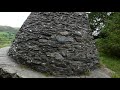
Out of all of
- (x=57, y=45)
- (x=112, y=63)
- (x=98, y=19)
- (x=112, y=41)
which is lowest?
(x=98, y=19)

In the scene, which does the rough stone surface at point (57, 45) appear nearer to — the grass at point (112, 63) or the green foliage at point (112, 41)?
the grass at point (112, 63)

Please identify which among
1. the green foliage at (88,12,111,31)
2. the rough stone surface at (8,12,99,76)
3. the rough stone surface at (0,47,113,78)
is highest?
the rough stone surface at (8,12,99,76)

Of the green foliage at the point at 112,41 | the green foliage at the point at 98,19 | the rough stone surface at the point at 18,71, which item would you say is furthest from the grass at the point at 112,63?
the green foliage at the point at 98,19

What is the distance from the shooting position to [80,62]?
23.2ft

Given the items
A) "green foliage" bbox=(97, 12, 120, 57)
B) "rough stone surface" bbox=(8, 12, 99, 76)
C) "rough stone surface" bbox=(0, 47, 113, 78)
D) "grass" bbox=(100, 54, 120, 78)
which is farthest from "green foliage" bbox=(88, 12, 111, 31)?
"rough stone surface" bbox=(0, 47, 113, 78)

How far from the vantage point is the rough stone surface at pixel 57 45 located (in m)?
6.86

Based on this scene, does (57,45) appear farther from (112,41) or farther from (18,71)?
(112,41)

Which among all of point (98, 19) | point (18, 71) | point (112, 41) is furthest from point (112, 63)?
point (98, 19)

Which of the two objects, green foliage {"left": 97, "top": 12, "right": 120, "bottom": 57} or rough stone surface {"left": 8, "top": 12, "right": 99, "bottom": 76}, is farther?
green foliage {"left": 97, "top": 12, "right": 120, "bottom": 57}

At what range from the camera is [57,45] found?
6.93m

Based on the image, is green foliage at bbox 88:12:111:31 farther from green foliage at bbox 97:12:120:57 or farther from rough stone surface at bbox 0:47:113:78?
rough stone surface at bbox 0:47:113:78

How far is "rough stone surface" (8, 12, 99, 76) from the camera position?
686cm
